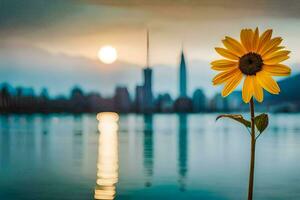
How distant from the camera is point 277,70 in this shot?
32.3 inches

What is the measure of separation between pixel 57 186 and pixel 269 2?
147cm

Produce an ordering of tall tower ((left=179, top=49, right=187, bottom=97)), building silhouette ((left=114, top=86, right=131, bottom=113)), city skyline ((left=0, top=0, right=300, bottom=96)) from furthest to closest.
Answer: building silhouette ((left=114, top=86, right=131, bottom=113)) < tall tower ((left=179, top=49, right=187, bottom=97)) < city skyline ((left=0, top=0, right=300, bottom=96))

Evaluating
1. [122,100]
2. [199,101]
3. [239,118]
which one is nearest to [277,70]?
[239,118]

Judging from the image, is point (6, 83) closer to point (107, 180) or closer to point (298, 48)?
point (107, 180)

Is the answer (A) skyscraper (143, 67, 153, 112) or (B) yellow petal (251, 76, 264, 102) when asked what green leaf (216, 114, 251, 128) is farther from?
(A) skyscraper (143, 67, 153, 112)

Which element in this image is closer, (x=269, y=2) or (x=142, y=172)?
(x=269, y=2)

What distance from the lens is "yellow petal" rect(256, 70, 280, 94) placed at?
82 cm

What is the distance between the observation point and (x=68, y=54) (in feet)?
10.6

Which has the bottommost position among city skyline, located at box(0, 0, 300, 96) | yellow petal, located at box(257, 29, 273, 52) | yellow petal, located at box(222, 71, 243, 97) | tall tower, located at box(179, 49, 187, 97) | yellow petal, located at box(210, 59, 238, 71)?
yellow petal, located at box(222, 71, 243, 97)

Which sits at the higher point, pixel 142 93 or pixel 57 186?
pixel 142 93

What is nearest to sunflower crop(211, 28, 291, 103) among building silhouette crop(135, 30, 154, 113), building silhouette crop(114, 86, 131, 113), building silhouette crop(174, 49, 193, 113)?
building silhouette crop(174, 49, 193, 113)

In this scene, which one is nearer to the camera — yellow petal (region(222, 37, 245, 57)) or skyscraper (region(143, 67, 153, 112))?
yellow petal (region(222, 37, 245, 57))

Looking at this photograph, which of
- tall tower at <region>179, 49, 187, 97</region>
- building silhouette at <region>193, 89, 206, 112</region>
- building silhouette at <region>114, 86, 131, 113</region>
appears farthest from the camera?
building silhouette at <region>114, 86, 131, 113</region>

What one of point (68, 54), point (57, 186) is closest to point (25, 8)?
point (68, 54)
